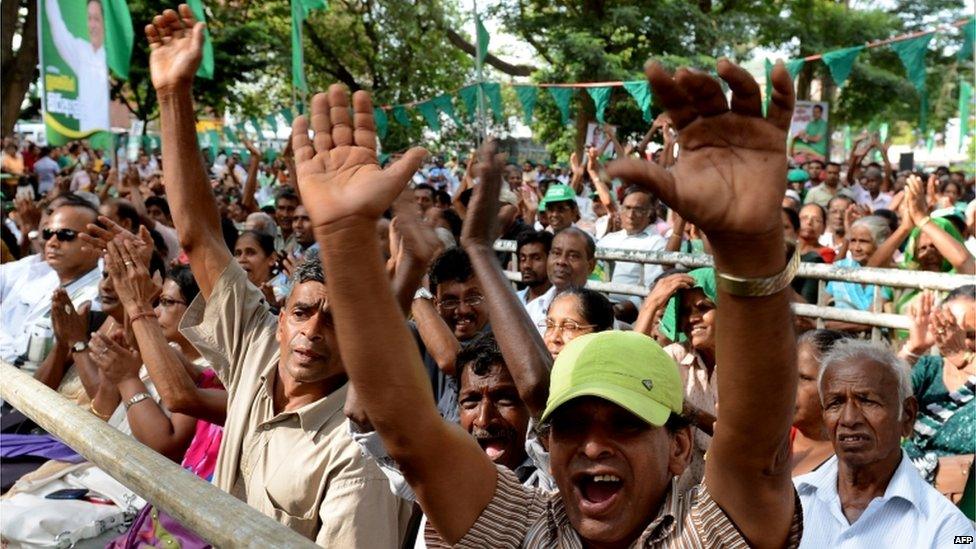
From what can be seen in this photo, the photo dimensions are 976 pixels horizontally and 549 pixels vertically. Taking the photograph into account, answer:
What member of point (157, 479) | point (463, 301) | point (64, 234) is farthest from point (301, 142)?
point (64, 234)

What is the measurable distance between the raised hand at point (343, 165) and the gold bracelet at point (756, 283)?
0.55 meters

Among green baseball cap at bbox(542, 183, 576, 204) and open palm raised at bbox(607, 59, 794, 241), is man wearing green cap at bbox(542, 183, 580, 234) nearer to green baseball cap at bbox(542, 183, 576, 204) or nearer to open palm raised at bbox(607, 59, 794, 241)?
green baseball cap at bbox(542, 183, 576, 204)

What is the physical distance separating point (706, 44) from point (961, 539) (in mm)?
22568

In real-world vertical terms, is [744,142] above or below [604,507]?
above

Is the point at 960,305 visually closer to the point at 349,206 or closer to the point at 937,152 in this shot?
the point at 349,206

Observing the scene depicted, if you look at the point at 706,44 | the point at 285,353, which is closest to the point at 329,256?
the point at 285,353

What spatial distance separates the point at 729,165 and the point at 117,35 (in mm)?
10538

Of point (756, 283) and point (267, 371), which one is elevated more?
point (756, 283)

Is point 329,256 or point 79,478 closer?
point 329,256

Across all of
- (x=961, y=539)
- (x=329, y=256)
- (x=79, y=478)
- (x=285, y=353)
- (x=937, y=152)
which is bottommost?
(x=937, y=152)

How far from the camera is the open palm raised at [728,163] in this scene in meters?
1.46

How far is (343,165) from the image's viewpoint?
1735 millimetres

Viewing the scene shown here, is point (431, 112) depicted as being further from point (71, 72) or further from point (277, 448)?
point (277, 448)

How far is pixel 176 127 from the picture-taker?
10.6ft
